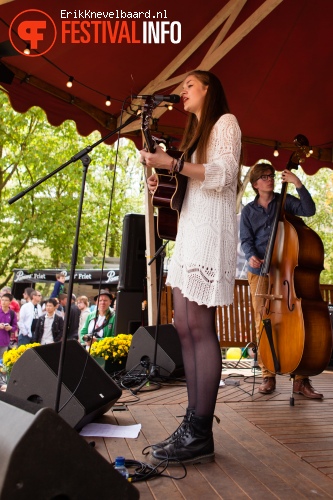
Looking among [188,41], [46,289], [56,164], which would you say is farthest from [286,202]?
[46,289]

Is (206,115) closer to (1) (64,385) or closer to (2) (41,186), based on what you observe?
(1) (64,385)

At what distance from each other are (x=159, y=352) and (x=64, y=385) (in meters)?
1.77

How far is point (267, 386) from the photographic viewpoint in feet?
12.3

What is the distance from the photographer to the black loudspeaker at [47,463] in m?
1.18

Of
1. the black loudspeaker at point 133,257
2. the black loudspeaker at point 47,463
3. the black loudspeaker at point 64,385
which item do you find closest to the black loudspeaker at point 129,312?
the black loudspeaker at point 133,257

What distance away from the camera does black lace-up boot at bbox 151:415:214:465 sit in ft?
6.85

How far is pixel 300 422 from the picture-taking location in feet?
9.38

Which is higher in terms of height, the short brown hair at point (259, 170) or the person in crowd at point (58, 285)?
the short brown hair at point (259, 170)

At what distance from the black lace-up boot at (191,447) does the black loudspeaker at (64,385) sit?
1.63ft

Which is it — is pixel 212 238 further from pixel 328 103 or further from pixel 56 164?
pixel 56 164

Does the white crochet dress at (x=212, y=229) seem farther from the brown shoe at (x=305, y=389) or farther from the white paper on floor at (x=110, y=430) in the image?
the brown shoe at (x=305, y=389)

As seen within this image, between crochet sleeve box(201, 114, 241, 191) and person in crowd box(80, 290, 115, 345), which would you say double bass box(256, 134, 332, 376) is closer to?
crochet sleeve box(201, 114, 241, 191)

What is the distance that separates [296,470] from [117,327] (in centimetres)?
362

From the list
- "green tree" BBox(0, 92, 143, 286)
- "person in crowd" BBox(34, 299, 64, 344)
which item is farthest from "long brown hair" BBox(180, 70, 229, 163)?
"green tree" BBox(0, 92, 143, 286)
